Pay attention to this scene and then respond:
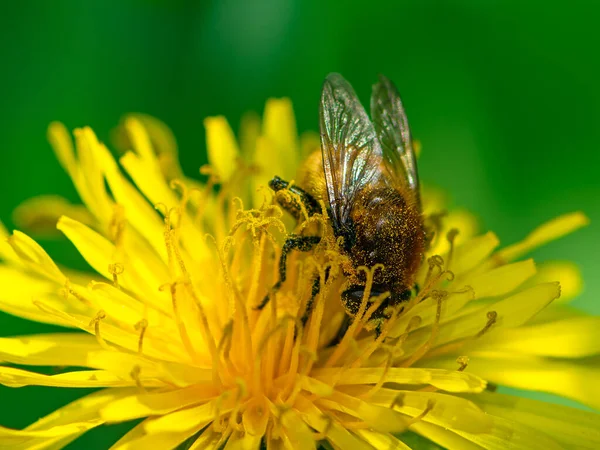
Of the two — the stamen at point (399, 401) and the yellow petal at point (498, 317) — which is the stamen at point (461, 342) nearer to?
the yellow petal at point (498, 317)

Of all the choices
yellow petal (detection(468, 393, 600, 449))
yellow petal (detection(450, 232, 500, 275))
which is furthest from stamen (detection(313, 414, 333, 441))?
yellow petal (detection(450, 232, 500, 275))

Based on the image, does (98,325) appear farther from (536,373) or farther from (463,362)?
(536,373)

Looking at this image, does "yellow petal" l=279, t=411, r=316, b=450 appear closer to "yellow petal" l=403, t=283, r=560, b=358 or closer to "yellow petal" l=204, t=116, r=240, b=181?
"yellow petal" l=403, t=283, r=560, b=358

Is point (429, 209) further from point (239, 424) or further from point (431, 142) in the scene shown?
point (239, 424)

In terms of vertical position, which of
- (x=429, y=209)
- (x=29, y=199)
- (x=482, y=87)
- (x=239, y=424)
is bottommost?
(x=239, y=424)

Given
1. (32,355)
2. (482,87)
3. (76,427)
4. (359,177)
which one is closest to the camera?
(76,427)

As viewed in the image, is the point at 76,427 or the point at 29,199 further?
the point at 29,199

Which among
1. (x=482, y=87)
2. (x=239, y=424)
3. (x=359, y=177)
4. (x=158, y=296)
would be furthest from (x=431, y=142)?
(x=239, y=424)

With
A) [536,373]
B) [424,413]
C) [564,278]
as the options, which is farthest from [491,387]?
[564,278]
